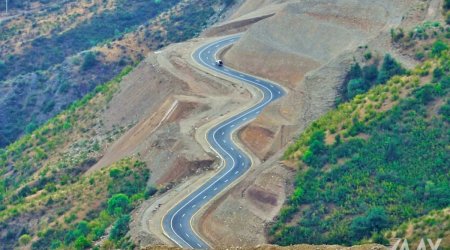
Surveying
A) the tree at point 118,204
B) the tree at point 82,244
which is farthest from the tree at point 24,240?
the tree at point 82,244

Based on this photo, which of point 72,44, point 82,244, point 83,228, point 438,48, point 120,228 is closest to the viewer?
point 120,228

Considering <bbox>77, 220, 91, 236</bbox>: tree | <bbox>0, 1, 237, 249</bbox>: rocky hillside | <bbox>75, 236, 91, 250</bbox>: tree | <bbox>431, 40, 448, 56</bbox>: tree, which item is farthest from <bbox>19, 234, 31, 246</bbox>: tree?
<bbox>431, 40, 448, 56</bbox>: tree

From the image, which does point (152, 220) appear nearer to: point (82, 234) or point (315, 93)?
point (82, 234)

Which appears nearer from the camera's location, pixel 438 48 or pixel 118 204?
pixel 438 48

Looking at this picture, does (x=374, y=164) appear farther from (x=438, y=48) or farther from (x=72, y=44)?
(x=72, y=44)

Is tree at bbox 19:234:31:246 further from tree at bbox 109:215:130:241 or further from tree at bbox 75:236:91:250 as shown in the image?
tree at bbox 109:215:130:241

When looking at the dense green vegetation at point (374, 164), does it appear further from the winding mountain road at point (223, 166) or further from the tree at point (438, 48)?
the winding mountain road at point (223, 166)

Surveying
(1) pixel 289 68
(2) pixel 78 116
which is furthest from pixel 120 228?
(2) pixel 78 116
